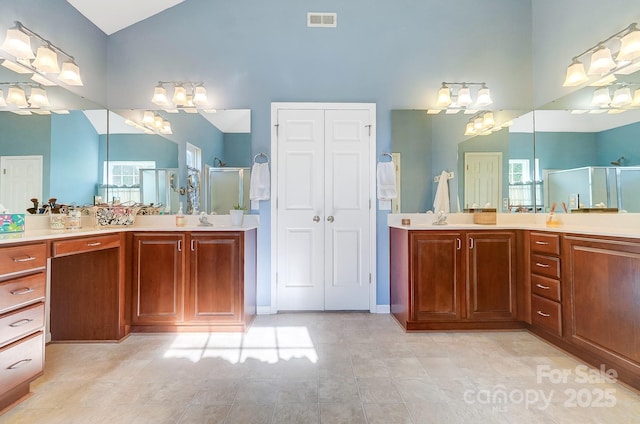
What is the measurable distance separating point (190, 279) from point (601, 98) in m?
3.79

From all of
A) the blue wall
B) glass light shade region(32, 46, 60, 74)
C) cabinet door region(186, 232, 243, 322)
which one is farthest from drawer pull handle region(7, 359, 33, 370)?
glass light shade region(32, 46, 60, 74)

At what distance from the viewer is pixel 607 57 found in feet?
8.59

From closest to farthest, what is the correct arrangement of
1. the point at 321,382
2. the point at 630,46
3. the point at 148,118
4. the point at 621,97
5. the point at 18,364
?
the point at 18,364
the point at 321,382
the point at 630,46
the point at 621,97
the point at 148,118

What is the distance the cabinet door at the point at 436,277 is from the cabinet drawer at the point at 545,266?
1.90 ft

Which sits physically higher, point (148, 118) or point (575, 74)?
point (575, 74)

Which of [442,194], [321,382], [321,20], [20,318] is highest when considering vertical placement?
[321,20]

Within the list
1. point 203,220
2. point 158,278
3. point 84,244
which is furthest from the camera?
point 203,220

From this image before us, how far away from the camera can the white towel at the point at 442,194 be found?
11.1 feet

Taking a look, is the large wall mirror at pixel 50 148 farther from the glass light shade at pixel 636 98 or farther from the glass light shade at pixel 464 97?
the glass light shade at pixel 636 98

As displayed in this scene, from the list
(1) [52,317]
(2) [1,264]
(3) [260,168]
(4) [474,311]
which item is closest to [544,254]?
(4) [474,311]

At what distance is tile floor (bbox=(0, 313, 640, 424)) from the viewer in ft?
5.42

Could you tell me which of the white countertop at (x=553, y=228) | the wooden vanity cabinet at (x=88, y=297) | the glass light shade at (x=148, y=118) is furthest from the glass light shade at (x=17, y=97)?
the white countertop at (x=553, y=228)

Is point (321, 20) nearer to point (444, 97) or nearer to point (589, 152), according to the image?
point (444, 97)

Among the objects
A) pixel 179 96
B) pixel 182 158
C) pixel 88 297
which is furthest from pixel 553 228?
pixel 88 297
